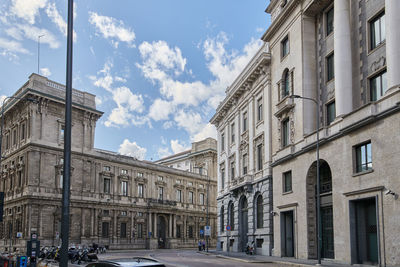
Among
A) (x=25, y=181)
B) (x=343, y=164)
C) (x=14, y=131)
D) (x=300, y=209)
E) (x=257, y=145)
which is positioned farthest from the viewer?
(x=14, y=131)

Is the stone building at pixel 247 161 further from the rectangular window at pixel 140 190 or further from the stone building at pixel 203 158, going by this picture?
the stone building at pixel 203 158

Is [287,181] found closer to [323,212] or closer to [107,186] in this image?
[323,212]

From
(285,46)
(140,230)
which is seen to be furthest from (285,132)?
(140,230)

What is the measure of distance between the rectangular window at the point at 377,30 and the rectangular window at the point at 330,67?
521 cm

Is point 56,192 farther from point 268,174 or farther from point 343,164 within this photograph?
point 343,164

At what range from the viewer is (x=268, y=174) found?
4134 centimetres

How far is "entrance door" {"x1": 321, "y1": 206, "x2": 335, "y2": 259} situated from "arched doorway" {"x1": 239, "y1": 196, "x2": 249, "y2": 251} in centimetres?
1646

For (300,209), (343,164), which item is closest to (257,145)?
(300,209)

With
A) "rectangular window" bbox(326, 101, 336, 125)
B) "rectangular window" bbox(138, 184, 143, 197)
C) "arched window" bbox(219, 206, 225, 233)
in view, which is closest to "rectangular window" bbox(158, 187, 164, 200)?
"rectangular window" bbox(138, 184, 143, 197)

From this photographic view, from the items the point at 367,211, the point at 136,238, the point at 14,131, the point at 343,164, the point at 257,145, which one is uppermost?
the point at 14,131

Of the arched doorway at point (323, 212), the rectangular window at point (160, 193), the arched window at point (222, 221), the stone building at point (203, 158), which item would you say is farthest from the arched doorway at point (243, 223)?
the stone building at point (203, 158)

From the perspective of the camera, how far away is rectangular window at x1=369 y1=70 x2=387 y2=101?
26.7 metres

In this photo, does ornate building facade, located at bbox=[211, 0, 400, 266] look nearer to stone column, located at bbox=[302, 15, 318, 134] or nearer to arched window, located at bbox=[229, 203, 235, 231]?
stone column, located at bbox=[302, 15, 318, 134]

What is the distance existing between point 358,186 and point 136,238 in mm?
53083
